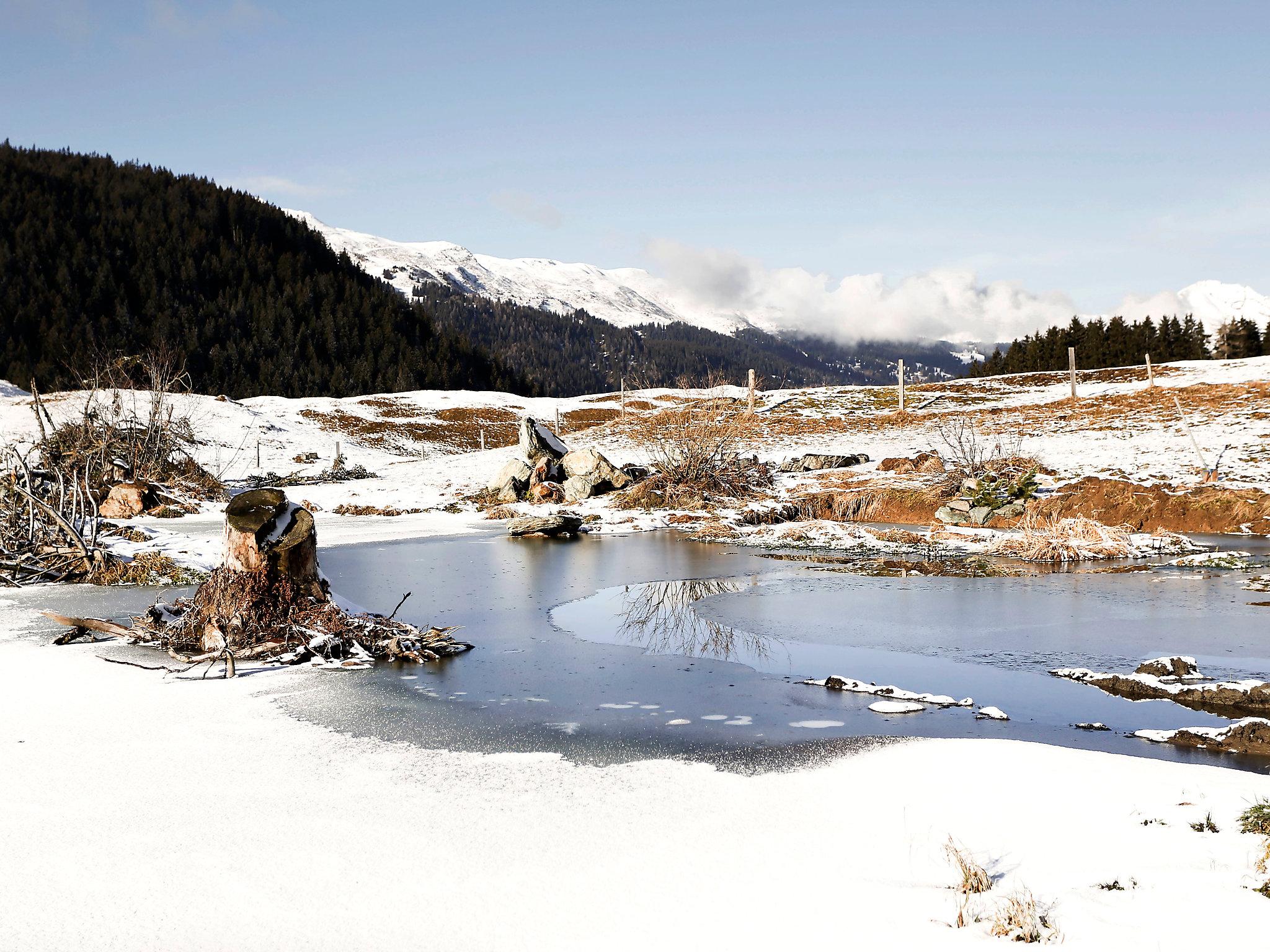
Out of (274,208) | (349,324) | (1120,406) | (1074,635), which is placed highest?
(274,208)

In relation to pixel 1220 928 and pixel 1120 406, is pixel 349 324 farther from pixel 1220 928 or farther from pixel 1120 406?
pixel 1220 928

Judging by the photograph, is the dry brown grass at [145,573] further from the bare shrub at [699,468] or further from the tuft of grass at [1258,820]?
the tuft of grass at [1258,820]

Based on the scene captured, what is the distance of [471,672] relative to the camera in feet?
28.6

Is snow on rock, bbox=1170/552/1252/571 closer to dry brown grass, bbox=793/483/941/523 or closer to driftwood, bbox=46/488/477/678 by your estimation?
dry brown grass, bbox=793/483/941/523

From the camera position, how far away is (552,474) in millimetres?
29531

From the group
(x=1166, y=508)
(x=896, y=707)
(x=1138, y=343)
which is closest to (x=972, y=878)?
(x=896, y=707)

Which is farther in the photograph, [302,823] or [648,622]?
[648,622]

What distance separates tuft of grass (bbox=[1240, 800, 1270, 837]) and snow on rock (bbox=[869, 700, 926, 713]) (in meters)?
2.75

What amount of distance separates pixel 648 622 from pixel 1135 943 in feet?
26.0

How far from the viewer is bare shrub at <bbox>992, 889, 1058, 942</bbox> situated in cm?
366

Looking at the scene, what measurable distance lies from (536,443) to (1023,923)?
27.1 meters

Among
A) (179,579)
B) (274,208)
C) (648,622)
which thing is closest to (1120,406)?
(648,622)

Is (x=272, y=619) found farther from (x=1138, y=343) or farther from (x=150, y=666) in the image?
(x=1138, y=343)

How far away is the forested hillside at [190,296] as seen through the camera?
3652 inches
